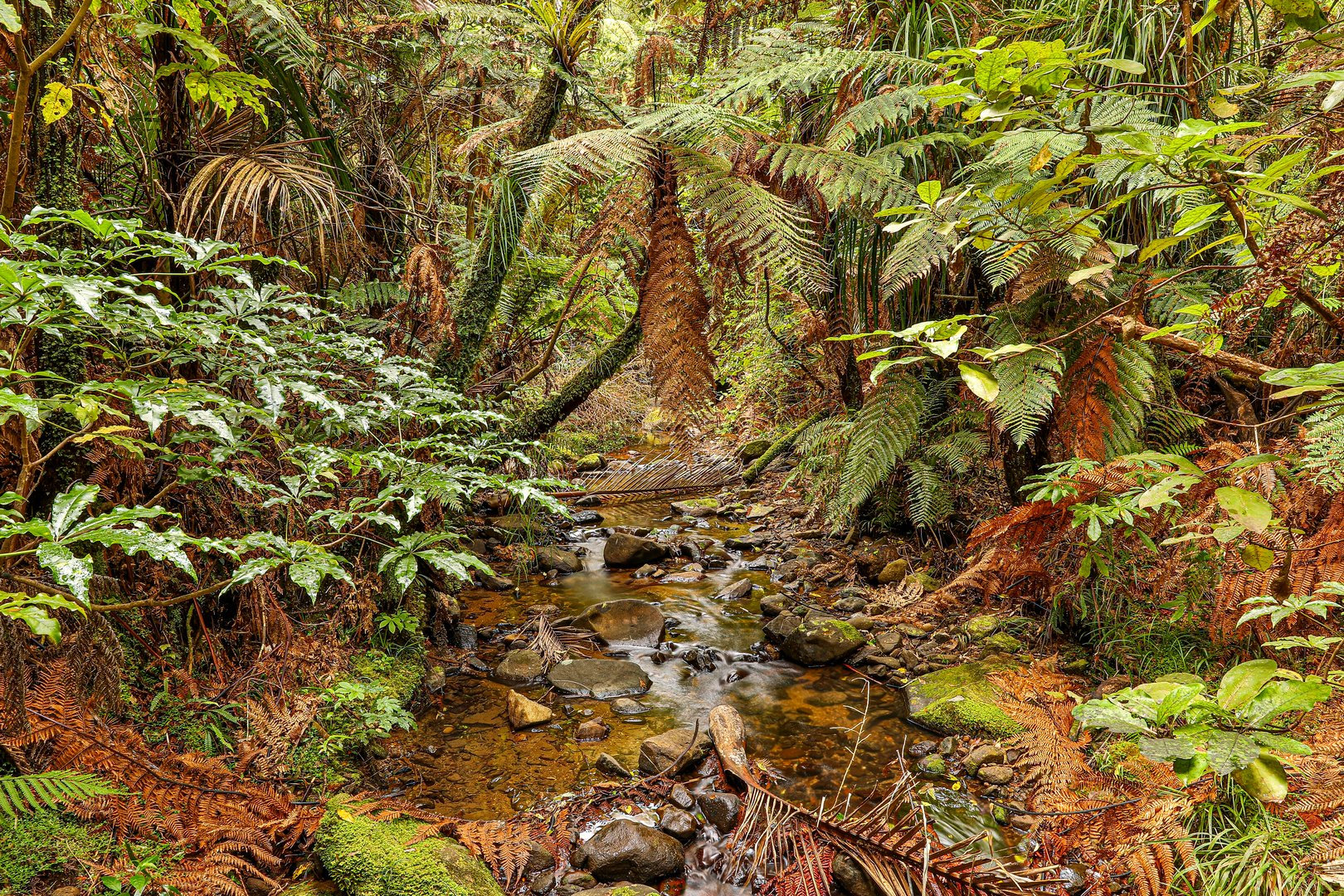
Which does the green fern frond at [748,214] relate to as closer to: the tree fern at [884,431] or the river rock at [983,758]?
the tree fern at [884,431]

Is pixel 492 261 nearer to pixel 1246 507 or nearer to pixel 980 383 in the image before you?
pixel 980 383

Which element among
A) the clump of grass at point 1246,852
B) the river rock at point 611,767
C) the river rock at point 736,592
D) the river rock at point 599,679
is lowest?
the river rock at point 736,592

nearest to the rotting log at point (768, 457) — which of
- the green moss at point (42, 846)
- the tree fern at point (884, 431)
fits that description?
the tree fern at point (884, 431)

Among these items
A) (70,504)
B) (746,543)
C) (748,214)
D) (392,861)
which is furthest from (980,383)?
(746,543)

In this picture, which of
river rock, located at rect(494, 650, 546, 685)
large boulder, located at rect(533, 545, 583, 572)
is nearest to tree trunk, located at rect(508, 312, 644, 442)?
large boulder, located at rect(533, 545, 583, 572)

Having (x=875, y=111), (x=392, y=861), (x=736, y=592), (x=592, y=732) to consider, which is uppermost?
(x=875, y=111)

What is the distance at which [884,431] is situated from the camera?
369 cm

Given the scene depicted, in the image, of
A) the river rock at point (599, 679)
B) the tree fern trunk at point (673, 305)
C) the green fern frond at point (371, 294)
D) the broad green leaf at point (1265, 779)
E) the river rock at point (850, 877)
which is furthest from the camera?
the river rock at point (599, 679)

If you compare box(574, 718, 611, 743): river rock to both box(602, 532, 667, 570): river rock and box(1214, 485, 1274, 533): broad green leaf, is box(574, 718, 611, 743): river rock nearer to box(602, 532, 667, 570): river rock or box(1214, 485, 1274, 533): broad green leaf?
box(602, 532, 667, 570): river rock

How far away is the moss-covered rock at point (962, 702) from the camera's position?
10.2ft

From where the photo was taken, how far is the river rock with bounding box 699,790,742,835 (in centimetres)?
268

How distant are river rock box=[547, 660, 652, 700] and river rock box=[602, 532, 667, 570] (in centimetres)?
149

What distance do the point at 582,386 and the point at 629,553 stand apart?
1.37 metres

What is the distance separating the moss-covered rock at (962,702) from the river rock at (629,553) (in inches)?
91.4
